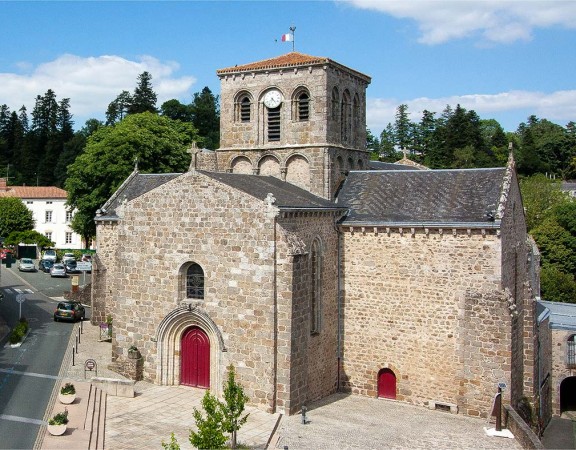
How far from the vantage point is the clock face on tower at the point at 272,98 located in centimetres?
2989

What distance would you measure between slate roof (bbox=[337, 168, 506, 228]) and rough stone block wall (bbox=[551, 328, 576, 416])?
10.6 meters

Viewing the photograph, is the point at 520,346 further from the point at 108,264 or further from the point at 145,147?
the point at 145,147

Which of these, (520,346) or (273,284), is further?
(520,346)

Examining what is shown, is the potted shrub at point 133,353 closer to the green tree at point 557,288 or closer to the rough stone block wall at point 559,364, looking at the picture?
the rough stone block wall at point 559,364

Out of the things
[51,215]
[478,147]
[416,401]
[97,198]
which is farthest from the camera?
[478,147]

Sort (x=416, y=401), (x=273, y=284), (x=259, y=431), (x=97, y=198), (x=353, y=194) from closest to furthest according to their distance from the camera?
(x=259, y=431), (x=273, y=284), (x=416, y=401), (x=353, y=194), (x=97, y=198)

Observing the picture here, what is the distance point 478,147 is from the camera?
86.2 metres

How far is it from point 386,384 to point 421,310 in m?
3.58

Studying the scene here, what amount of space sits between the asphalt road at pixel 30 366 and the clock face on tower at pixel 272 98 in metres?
15.6

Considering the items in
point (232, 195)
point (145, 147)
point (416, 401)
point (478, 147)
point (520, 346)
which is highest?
point (478, 147)

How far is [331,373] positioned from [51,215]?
6204 centimetres

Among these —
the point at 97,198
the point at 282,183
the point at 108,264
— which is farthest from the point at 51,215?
the point at 282,183

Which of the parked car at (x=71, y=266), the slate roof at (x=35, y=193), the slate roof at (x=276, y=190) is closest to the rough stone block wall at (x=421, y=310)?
the slate roof at (x=276, y=190)

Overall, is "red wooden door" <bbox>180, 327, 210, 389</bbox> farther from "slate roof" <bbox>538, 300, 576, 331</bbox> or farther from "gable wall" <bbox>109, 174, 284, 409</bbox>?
"slate roof" <bbox>538, 300, 576, 331</bbox>
